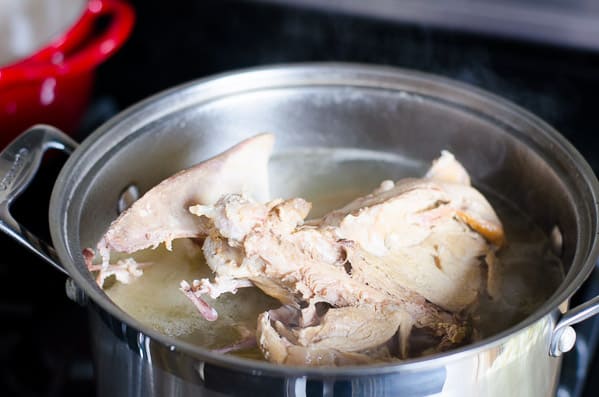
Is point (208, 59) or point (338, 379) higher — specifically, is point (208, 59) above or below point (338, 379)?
above

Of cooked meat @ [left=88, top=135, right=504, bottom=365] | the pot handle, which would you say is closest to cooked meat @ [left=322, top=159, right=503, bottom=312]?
cooked meat @ [left=88, top=135, right=504, bottom=365]

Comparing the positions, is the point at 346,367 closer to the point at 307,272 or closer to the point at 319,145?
the point at 307,272

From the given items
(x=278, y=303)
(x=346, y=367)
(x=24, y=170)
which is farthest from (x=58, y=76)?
(x=346, y=367)

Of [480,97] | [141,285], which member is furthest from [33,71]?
[480,97]

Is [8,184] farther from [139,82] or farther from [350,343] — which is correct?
[139,82]

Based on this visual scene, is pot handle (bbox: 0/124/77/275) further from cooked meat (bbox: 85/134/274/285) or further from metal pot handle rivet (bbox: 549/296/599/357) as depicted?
metal pot handle rivet (bbox: 549/296/599/357)

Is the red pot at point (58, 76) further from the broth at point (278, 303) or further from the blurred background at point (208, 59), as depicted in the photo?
the broth at point (278, 303)

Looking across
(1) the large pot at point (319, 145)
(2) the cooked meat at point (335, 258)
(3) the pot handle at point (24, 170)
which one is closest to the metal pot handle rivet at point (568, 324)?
(1) the large pot at point (319, 145)
